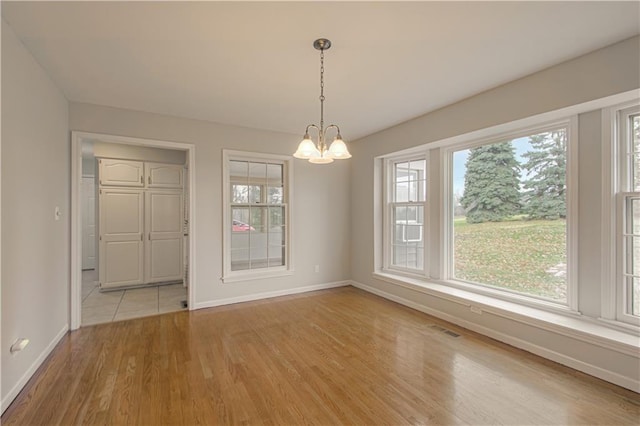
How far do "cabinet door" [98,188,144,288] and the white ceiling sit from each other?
6.98 ft

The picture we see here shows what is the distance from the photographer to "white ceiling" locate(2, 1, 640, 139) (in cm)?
188

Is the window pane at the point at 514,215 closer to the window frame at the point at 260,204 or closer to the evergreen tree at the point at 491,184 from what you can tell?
the evergreen tree at the point at 491,184

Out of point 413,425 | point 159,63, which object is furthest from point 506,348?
point 159,63

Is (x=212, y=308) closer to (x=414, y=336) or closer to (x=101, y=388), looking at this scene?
(x=101, y=388)

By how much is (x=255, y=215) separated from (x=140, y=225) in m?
2.28

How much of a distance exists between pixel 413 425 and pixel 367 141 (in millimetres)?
4028

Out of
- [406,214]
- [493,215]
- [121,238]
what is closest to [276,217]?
[406,214]

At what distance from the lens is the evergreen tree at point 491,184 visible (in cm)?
321

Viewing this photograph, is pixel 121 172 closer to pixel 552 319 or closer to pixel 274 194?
pixel 274 194

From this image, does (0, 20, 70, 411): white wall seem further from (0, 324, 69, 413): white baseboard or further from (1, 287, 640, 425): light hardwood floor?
(1, 287, 640, 425): light hardwood floor

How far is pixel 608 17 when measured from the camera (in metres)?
1.94

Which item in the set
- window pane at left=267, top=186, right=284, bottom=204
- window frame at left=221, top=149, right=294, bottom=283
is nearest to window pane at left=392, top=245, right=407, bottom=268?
window frame at left=221, top=149, right=294, bottom=283

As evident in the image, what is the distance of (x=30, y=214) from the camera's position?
232 cm

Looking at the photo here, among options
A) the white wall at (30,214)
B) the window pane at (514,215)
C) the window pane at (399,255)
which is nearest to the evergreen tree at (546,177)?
the window pane at (514,215)
